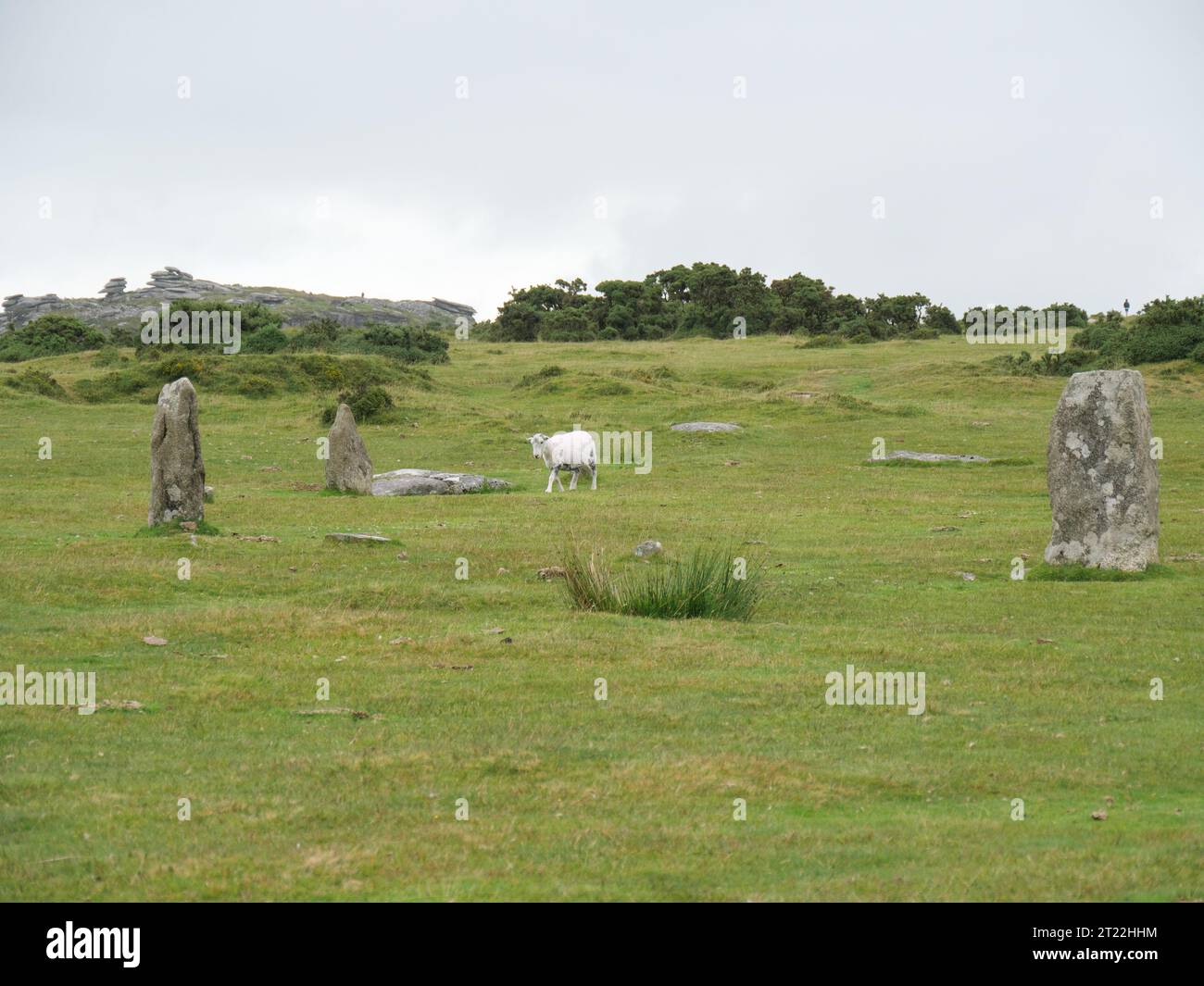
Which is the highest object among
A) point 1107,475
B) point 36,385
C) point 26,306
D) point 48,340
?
point 26,306

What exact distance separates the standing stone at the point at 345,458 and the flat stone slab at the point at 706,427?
50.5 feet

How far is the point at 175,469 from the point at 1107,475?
16.1 metres

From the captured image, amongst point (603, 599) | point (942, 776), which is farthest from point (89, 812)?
point (603, 599)

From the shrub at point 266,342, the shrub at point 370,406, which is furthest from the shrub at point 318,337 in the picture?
the shrub at point 370,406

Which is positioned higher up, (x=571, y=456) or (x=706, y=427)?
(x=706, y=427)

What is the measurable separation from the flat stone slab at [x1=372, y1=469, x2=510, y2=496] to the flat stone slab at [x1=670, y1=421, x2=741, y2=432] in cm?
1233

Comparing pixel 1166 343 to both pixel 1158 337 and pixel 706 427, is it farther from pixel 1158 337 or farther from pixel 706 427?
pixel 706 427

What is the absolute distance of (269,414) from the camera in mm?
52250

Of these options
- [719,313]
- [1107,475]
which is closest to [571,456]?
[1107,475]

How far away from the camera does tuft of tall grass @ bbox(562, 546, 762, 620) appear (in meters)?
18.5

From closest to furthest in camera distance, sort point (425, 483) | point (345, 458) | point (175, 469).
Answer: point (175, 469) < point (345, 458) < point (425, 483)

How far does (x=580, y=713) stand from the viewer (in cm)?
1315

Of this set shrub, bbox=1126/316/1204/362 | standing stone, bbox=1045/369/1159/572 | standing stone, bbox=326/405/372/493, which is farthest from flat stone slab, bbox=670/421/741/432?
shrub, bbox=1126/316/1204/362
